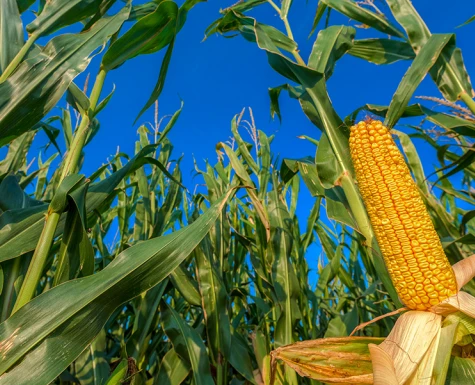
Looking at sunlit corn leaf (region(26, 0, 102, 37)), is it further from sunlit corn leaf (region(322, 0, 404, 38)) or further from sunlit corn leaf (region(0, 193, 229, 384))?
sunlit corn leaf (region(322, 0, 404, 38))

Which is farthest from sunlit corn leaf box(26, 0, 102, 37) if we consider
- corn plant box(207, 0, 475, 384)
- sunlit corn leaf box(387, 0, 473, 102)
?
sunlit corn leaf box(387, 0, 473, 102)

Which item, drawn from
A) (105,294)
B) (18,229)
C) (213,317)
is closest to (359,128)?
(105,294)

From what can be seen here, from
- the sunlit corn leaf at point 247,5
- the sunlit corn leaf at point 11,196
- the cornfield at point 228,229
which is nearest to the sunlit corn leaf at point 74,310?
the cornfield at point 228,229

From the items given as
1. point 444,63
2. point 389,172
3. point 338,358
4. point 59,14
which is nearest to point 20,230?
point 59,14

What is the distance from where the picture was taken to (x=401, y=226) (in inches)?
43.8

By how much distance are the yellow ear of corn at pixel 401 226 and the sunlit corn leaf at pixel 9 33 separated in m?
1.37

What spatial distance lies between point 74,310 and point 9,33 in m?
1.17

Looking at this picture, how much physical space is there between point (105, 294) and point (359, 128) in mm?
957

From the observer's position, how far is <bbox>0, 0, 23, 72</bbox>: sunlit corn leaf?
141 centimetres

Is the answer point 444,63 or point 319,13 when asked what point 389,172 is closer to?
point 444,63

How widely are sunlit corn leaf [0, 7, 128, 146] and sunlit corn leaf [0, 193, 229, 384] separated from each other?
640 millimetres

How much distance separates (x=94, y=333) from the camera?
999 mm

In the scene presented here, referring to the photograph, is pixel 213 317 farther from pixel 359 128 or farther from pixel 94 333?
pixel 359 128

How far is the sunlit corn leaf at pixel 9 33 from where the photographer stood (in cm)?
141
